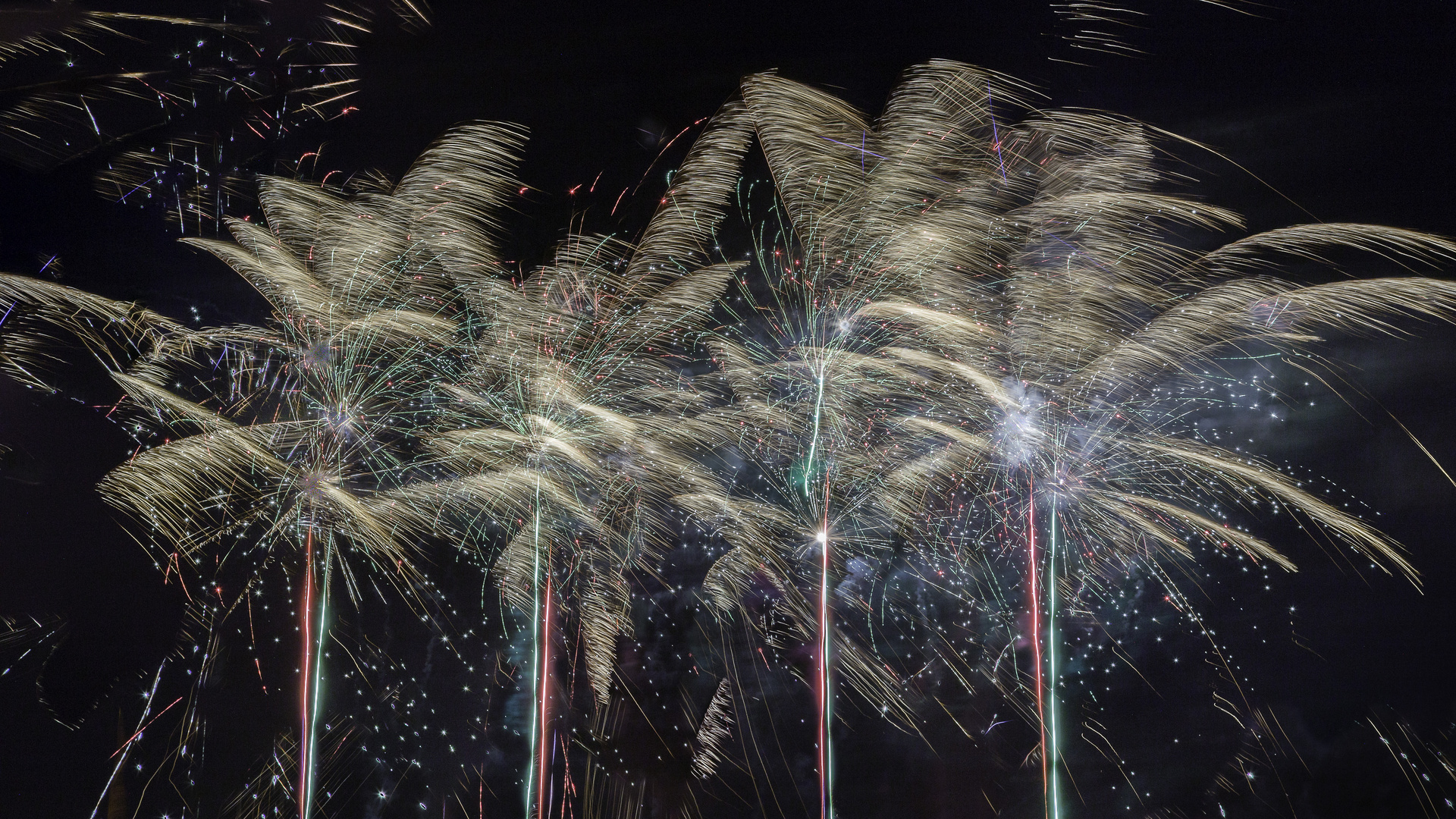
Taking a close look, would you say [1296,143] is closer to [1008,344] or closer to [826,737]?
[1008,344]

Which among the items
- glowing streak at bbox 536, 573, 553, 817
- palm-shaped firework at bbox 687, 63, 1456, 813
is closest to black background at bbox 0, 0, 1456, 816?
palm-shaped firework at bbox 687, 63, 1456, 813

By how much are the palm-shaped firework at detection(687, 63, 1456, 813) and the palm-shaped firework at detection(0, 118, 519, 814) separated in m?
1.74

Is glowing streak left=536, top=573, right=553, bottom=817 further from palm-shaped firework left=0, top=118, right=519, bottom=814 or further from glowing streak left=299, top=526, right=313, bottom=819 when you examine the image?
glowing streak left=299, top=526, right=313, bottom=819

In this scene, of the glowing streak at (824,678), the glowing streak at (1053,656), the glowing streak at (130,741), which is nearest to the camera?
the glowing streak at (1053,656)

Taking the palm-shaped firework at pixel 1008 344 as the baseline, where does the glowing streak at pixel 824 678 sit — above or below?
below

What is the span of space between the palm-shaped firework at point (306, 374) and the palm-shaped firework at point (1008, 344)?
1.74 metres

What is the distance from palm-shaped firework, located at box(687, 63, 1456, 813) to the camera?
158 inches

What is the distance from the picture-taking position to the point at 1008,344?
4.17 metres

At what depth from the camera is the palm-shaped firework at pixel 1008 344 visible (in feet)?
13.2

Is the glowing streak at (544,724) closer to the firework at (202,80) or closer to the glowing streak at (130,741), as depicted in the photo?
the glowing streak at (130,741)

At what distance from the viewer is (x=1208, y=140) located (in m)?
4.37

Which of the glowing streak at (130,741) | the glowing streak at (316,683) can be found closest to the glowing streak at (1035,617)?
the glowing streak at (316,683)

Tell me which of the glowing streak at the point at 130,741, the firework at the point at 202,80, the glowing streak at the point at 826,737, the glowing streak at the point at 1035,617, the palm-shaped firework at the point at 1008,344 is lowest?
the glowing streak at the point at 130,741

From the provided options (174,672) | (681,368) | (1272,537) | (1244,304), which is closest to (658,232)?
(681,368)
